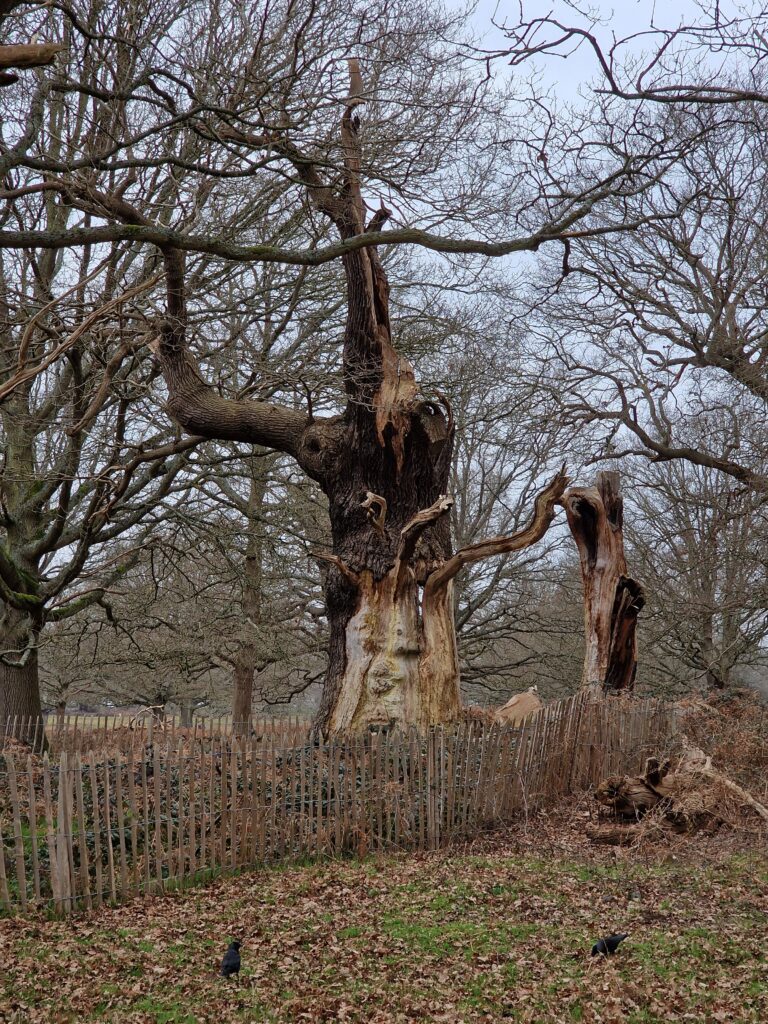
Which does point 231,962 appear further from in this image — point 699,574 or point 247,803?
point 699,574

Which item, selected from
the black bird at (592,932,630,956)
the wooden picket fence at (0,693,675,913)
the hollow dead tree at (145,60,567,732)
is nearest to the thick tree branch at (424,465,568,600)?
the hollow dead tree at (145,60,567,732)

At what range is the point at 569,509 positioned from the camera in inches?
605

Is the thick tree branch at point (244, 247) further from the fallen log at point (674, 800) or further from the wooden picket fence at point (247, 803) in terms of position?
the fallen log at point (674, 800)

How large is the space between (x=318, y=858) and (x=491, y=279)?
927 centimetres

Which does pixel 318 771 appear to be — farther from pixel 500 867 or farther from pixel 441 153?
pixel 441 153

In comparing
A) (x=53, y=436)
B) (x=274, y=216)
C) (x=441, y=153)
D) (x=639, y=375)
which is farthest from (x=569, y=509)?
(x=53, y=436)

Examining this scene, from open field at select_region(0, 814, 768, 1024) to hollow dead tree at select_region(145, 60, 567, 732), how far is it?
10.3 feet

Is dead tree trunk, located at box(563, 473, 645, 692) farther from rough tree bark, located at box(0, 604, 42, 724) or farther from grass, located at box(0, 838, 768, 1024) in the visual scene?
rough tree bark, located at box(0, 604, 42, 724)

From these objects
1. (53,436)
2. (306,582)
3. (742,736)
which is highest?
(53,436)

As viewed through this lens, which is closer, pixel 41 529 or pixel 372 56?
pixel 372 56

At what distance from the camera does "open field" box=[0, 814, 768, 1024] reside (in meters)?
5.03

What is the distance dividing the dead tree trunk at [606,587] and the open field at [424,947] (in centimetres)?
712

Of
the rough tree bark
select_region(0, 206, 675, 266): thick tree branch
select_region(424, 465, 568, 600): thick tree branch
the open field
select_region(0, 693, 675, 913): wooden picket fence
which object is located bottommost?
the open field

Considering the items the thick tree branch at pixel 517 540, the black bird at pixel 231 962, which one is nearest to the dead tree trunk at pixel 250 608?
the thick tree branch at pixel 517 540
